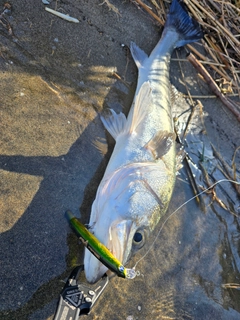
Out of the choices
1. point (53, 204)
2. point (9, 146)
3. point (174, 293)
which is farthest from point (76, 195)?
point (174, 293)

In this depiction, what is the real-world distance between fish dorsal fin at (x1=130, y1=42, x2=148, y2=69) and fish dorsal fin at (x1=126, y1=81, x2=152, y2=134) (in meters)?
0.38

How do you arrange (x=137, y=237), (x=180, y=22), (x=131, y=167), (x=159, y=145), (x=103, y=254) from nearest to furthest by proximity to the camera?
(x=103, y=254)
(x=137, y=237)
(x=131, y=167)
(x=159, y=145)
(x=180, y=22)

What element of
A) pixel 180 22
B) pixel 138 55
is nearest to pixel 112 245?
pixel 138 55

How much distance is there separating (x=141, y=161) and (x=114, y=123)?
551mm

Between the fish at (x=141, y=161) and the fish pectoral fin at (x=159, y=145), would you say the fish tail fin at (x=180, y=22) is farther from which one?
the fish pectoral fin at (x=159, y=145)

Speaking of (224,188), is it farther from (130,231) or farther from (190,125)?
(130,231)

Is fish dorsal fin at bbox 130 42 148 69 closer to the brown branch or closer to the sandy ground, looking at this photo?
the sandy ground

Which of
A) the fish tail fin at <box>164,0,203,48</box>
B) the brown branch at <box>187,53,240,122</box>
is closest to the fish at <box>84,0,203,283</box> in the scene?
the fish tail fin at <box>164,0,203,48</box>

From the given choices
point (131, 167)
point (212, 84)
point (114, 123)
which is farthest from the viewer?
point (212, 84)

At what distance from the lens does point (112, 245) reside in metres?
2.59

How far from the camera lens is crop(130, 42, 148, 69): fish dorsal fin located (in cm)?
381

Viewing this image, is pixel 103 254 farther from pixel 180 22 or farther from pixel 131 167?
pixel 180 22

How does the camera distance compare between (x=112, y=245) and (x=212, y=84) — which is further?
(x=212, y=84)

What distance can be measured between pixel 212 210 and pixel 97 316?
1.82 m
